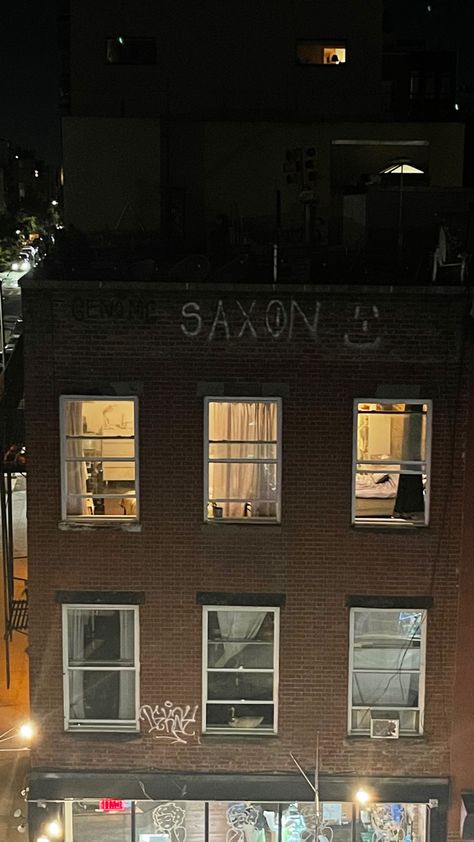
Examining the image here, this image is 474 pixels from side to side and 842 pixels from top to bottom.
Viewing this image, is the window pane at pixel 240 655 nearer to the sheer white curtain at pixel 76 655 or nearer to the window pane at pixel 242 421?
the sheer white curtain at pixel 76 655

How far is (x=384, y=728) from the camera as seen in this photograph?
13320mm

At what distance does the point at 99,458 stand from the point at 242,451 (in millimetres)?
1939

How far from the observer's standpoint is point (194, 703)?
44.0 ft

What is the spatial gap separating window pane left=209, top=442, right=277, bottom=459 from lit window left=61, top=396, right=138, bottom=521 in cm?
110

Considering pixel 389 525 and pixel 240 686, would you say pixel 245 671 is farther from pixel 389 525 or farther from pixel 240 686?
pixel 389 525

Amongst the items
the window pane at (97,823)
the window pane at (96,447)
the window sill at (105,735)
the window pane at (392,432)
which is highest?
the window pane at (392,432)

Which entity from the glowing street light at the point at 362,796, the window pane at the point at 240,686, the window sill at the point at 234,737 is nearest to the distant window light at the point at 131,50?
the window pane at the point at 240,686

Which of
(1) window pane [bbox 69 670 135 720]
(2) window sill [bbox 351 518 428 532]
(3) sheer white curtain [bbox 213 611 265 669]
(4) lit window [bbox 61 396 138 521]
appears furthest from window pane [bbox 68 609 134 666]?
(2) window sill [bbox 351 518 428 532]

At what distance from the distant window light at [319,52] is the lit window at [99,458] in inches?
554

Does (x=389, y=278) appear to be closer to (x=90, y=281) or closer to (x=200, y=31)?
(x=90, y=281)

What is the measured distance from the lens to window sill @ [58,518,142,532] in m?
13.1

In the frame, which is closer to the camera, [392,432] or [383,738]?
[392,432]

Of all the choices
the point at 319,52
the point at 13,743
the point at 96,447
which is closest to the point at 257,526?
the point at 96,447

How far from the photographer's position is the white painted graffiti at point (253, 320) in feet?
41.5
